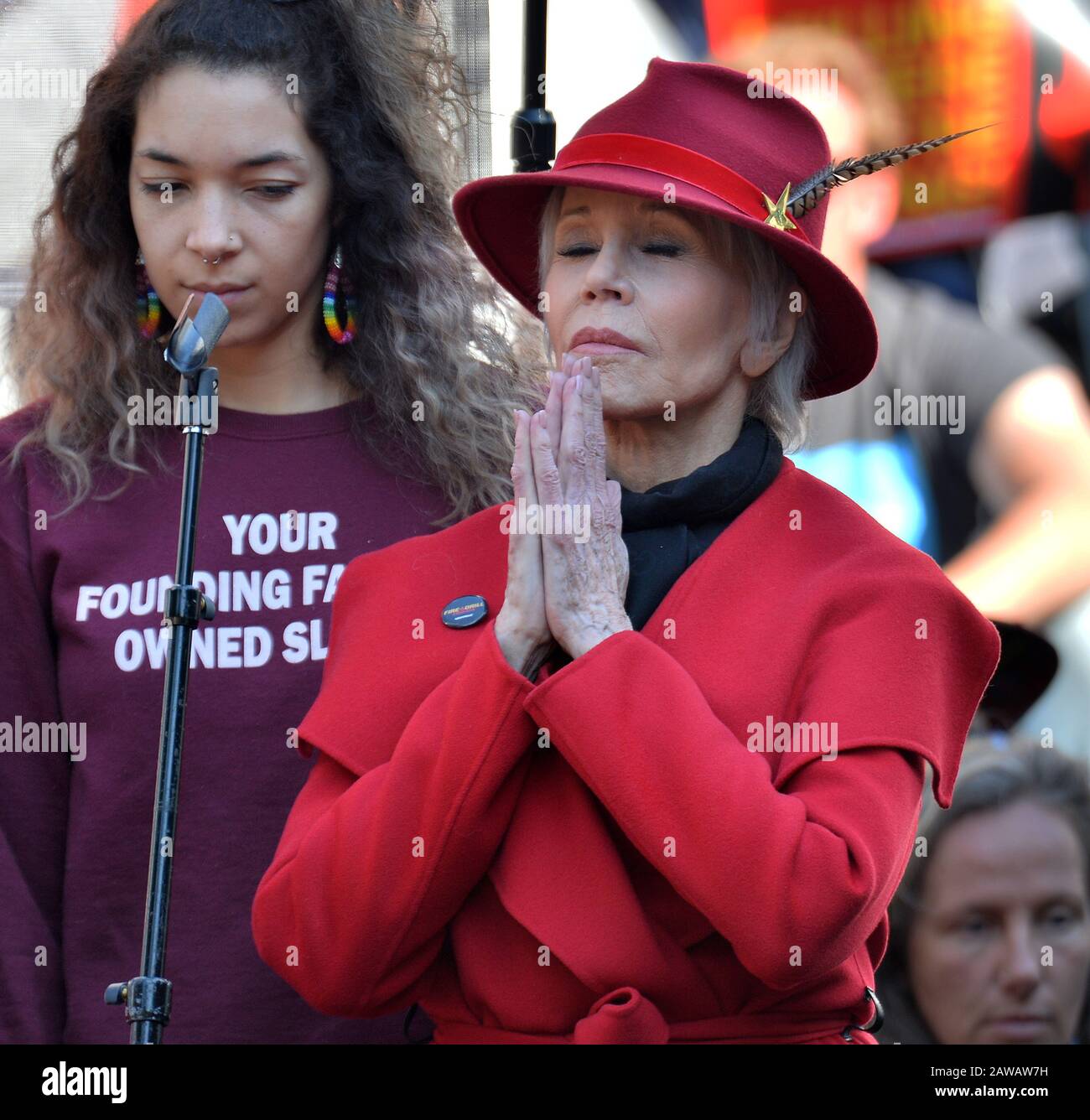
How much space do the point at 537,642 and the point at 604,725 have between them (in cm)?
17

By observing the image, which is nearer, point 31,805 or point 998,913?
point 31,805

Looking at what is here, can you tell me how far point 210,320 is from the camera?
2.45 m

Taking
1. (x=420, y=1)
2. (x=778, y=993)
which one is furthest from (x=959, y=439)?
(x=778, y=993)

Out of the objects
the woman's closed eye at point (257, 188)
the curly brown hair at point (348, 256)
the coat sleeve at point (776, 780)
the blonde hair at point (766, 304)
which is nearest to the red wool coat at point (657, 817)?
the coat sleeve at point (776, 780)

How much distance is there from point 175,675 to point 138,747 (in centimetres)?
60

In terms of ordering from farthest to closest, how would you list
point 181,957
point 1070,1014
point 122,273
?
1. point 1070,1014
2. point 122,273
3. point 181,957

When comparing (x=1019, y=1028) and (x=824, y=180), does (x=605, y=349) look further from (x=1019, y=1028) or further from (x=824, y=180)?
(x=1019, y=1028)

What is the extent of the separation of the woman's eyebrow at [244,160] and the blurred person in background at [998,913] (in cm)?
191

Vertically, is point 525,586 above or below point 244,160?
below

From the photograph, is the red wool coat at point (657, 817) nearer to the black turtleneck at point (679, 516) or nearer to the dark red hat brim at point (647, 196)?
the black turtleneck at point (679, 516)

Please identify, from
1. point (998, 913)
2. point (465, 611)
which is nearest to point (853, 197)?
A: point (998, 913)

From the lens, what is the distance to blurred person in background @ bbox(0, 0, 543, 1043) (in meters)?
2.87

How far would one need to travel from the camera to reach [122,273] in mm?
3203
